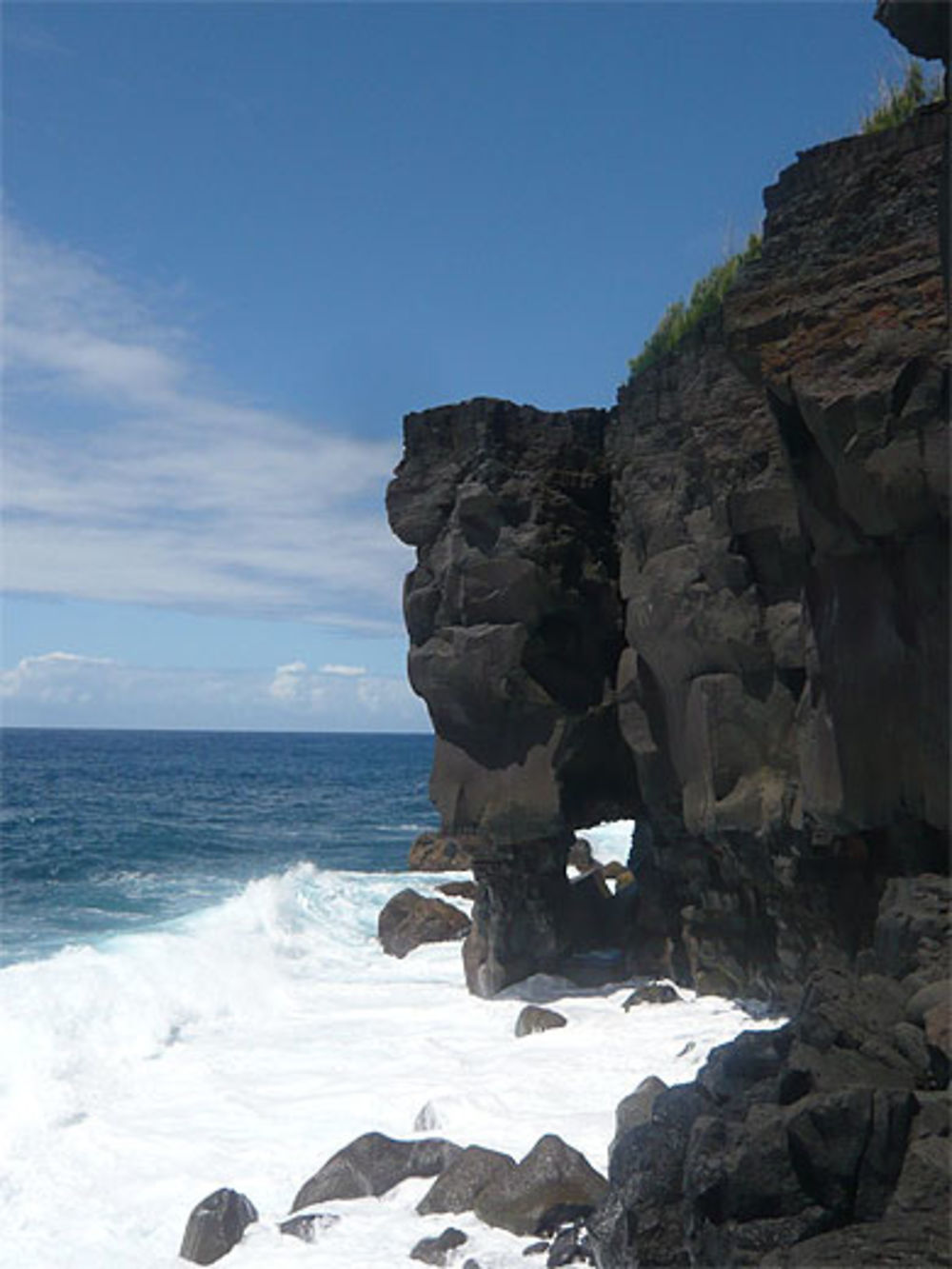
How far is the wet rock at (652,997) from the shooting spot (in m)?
19.8

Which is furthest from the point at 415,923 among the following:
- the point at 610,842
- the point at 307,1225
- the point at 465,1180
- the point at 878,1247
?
the point at 878,1247

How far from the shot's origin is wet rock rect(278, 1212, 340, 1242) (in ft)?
40.5

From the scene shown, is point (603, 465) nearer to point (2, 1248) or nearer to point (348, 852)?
point (2, 1248)

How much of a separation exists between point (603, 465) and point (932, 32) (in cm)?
1328

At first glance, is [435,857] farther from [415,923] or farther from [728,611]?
[728,611]


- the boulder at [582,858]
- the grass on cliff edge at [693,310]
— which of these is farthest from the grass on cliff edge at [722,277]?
the boulder at [582,858]

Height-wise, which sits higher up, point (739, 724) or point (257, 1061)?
point (739, 724)

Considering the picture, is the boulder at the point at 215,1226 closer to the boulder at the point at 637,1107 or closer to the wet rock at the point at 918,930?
the boulder at the point at 637,1107

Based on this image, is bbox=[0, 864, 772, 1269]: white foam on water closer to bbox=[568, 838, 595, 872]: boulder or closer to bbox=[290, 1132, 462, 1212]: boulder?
bbox=[290, 1132, 462, 1212]: boulder

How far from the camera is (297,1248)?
1214 centimetres

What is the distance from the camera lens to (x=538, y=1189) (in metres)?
12.0

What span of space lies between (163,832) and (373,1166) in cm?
4005

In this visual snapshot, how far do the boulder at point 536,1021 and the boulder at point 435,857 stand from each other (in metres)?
20.1

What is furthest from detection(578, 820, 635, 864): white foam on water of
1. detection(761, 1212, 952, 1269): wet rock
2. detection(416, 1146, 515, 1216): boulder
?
detection(761, 1212, 952, 1269): wet rock
